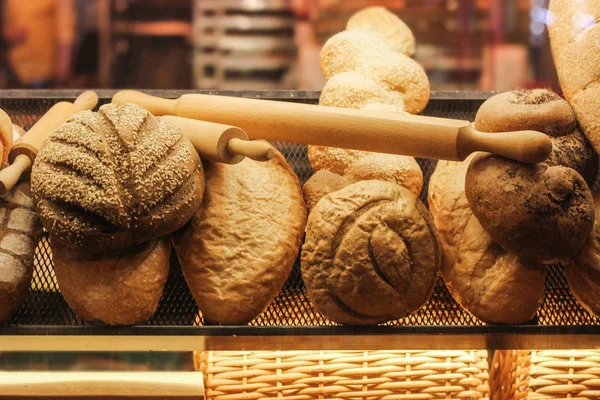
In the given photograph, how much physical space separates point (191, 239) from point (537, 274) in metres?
0.57

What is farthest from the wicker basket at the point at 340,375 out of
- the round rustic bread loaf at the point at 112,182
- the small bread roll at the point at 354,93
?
the small bread roll at the point at 354,93

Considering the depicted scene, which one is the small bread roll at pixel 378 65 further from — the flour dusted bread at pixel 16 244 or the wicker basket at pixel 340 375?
the flour dusted bread at pixel 16 244

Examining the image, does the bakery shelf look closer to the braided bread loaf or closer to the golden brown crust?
the golden brown crust

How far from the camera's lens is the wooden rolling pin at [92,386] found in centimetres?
115

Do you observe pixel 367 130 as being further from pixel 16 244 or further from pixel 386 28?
pixel 16 244

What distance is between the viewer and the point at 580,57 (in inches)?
46.2

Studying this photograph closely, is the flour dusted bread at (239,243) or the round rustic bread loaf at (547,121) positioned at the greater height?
the round rustic bread loaf at (547,121)

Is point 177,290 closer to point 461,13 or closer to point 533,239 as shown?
point 533,239

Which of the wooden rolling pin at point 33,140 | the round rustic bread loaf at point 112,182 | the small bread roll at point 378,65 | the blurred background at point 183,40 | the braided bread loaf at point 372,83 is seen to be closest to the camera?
the round rustic bread loaf at point 112,182

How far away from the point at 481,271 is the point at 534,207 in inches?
5.9

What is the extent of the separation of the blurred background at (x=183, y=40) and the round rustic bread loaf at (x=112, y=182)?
1.50 meters

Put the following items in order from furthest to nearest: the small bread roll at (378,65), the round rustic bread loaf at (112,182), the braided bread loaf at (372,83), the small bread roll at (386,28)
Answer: the small bread roll at (386,28), the small bread roll at (378,65), the braided bread loaf at (372,83), the round rustic bread loaf at (112,182)

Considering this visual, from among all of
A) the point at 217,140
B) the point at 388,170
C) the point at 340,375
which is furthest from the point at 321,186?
the point at 340,375

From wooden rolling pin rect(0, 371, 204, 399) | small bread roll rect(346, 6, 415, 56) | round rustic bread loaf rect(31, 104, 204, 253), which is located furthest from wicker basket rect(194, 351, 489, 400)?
small bread roll rect(346, 6, 415, 56)
